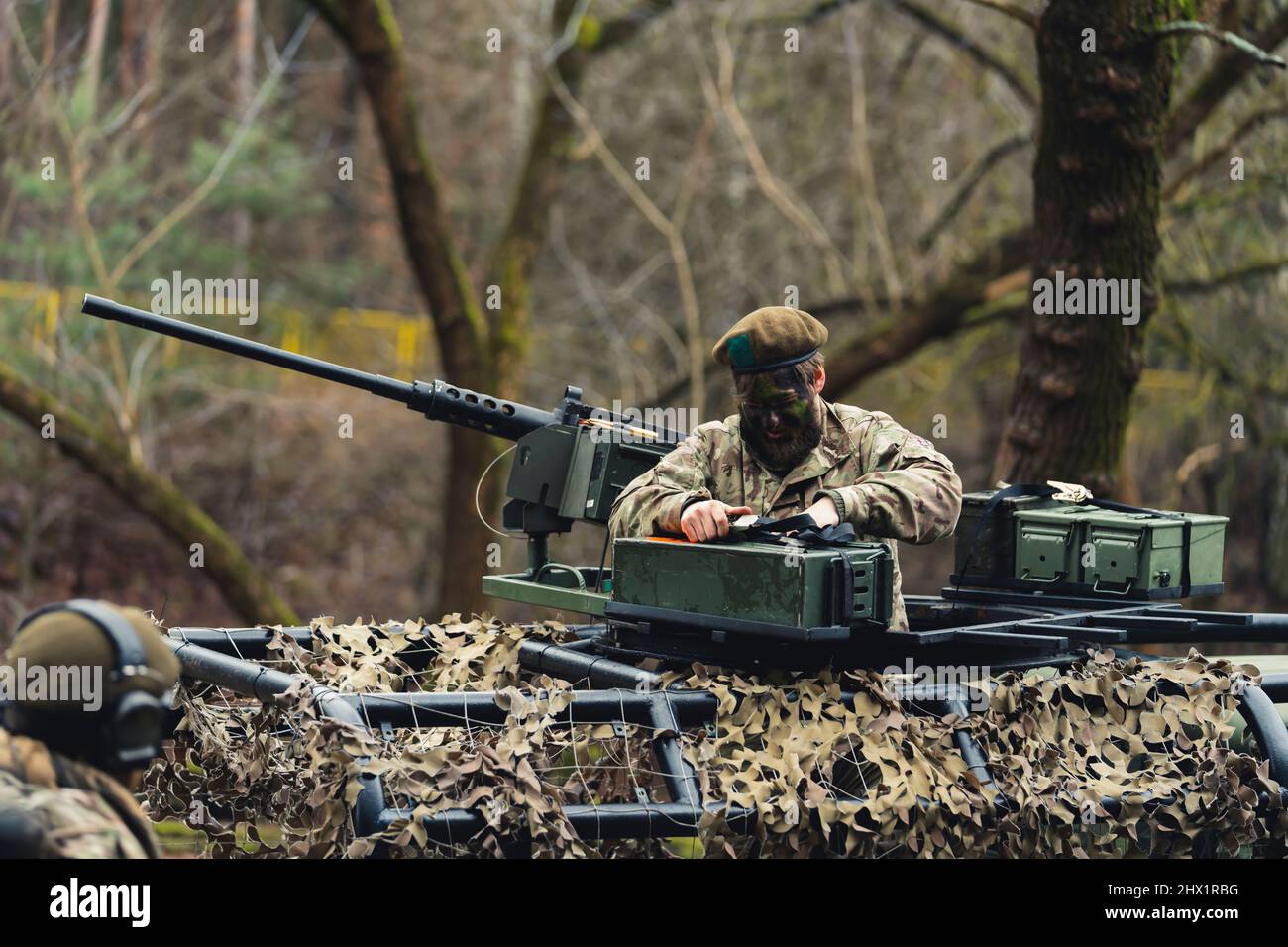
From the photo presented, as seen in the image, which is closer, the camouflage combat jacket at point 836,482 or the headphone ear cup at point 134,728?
the headphone ear cup at point 134,728

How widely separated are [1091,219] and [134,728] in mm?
6190

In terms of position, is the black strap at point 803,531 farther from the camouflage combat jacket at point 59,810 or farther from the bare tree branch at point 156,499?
the bare tree branch at point 156,499

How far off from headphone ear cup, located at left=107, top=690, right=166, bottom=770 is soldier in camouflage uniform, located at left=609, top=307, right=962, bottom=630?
2.06m

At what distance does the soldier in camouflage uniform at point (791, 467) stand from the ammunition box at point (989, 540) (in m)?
0.77

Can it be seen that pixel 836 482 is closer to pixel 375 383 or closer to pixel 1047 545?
pixel 1047 545

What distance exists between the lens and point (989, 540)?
20.4 ft

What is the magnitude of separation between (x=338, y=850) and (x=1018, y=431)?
5.35m

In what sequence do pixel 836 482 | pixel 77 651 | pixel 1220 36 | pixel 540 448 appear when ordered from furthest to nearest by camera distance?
pixel 1220 36, pixel 540 448, pixel 836 482, pixel 77 651

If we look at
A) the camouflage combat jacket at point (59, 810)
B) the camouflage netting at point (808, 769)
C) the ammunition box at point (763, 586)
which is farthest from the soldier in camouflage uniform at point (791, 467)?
the camouflage combat jacket at point (59, 810)

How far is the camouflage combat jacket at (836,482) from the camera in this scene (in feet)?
17.0

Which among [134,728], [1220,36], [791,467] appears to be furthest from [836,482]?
Answer: [1220,36]

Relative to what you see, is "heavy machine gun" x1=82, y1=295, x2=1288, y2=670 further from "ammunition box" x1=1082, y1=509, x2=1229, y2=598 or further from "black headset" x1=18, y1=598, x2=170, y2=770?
"black headset" x1=18, y1=598, x2=170, y2=770
